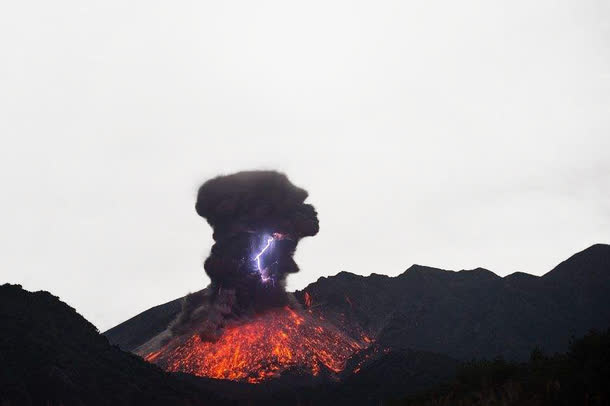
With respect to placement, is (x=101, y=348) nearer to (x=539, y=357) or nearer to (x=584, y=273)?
(x=539, y=357)

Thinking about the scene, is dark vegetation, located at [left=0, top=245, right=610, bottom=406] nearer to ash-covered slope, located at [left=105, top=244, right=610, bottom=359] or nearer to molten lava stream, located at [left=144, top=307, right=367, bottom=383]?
ash-covered slope, located at [left=105, top=244, right=610, bottom=359]

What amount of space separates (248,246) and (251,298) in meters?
11.2

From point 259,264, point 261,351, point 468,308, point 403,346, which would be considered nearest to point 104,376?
point 261,351

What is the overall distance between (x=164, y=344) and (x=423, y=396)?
88275 mm

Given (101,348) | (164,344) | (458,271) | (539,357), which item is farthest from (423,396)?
(458,271)

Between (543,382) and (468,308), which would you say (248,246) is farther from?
(543,382)

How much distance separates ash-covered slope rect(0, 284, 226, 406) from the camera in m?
42.3

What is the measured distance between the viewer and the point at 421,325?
111812 mm

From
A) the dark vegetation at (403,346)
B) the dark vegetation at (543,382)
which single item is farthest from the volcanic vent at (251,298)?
the dark vegetation at (543,382)

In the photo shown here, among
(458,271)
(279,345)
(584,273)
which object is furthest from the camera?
(458,271)

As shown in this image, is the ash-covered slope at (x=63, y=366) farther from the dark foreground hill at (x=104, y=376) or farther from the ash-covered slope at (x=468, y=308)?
the ash-covered slope at (x=468, y=308)

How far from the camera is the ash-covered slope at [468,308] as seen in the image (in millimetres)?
98875

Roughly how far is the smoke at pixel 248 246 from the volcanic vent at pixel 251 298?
0.63 ft

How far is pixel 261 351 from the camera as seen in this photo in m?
92.8
